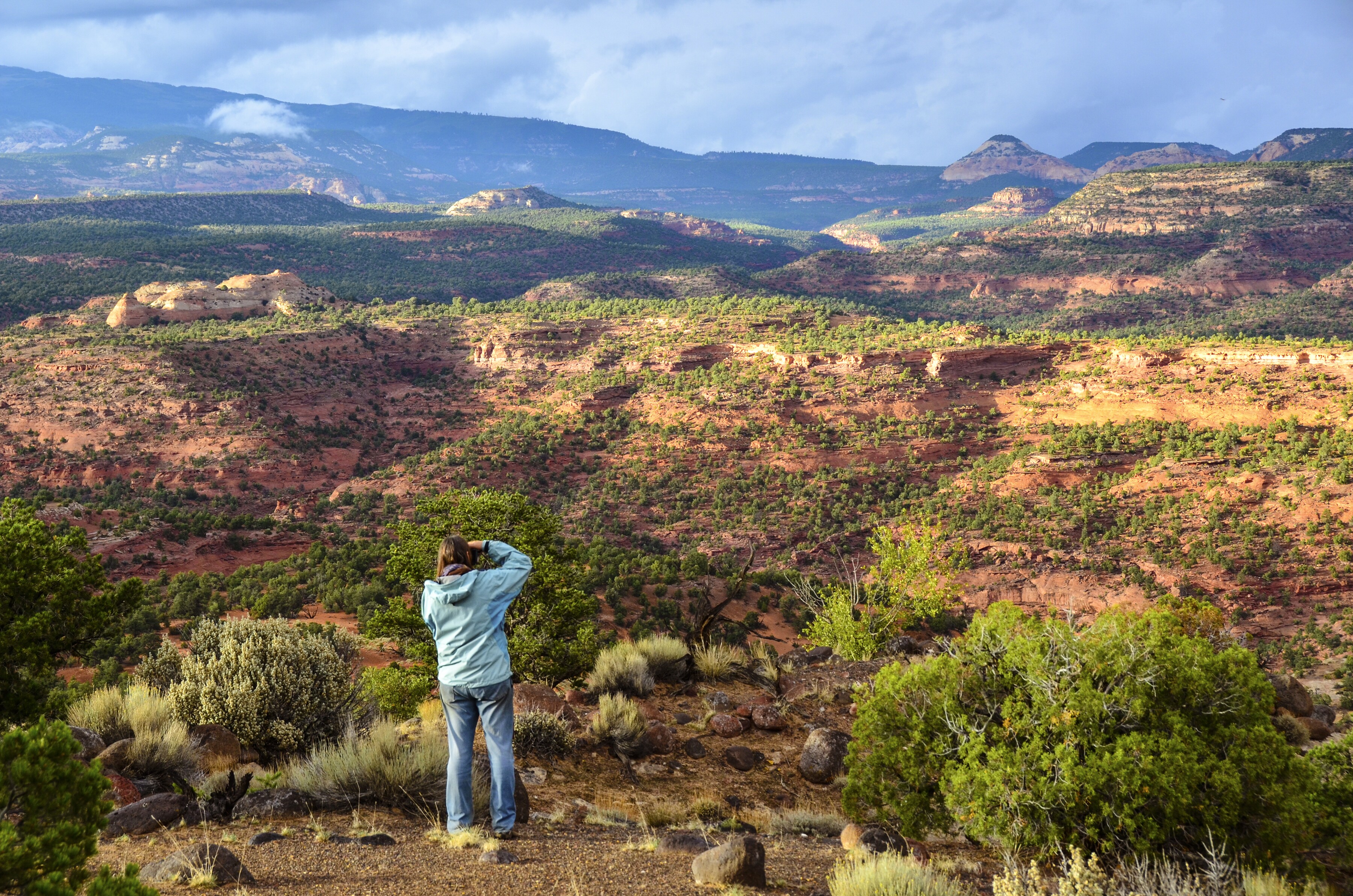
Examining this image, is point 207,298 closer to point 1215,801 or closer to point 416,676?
point 416,676

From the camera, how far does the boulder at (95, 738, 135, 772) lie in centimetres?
726

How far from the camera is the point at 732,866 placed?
562 centimetres

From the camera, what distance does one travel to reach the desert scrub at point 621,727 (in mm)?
10078

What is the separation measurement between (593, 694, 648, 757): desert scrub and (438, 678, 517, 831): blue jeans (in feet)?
12.7

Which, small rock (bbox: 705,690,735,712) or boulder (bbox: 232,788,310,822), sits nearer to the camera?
boulder (bbox: 232,788,310,822)

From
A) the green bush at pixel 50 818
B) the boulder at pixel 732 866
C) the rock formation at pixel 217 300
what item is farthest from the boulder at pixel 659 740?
the rock formation at pixel 217 300

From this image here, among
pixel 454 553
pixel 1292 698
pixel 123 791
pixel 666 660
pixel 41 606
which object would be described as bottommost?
pixel 1292 698

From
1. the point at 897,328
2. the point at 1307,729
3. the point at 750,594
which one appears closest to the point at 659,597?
the point at 750,594

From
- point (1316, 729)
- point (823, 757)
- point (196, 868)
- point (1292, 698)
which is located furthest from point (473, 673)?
point (1292, 698)

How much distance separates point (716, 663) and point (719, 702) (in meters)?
1.52

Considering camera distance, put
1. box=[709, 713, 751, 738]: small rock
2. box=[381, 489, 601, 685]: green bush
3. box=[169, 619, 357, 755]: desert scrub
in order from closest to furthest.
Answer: box=[169, 619, 357, 755]: desert scrub
box=[381, 489, 601, 685]: green bush
box=[709, 713, 751, 738]: small rock

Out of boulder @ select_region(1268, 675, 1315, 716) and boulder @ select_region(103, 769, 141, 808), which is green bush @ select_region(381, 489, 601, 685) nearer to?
boulder @ select_region(103, 769, 141, 808)

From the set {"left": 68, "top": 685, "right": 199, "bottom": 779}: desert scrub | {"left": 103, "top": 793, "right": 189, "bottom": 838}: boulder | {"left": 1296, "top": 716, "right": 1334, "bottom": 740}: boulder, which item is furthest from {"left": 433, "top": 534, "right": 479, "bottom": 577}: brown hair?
{"left": 1296, "top": 716, "right": 1334, "bottom": 740}: boulder

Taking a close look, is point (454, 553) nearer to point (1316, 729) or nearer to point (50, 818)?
point (50, 818)
